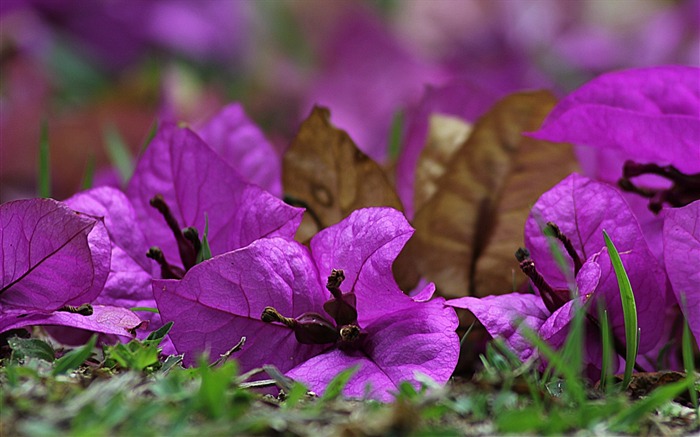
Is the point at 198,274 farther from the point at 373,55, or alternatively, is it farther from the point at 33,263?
the point at 373,55

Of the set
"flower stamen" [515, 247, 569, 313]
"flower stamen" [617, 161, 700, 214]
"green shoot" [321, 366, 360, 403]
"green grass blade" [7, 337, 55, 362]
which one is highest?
→ "flower stamen" [617, 161, 700, 214]

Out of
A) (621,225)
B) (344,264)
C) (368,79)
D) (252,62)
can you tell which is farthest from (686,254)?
(252,62)

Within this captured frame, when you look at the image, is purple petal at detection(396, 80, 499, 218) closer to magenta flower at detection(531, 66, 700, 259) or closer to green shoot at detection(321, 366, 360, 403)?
magenta flower at detection(531, 66, 700, 259)

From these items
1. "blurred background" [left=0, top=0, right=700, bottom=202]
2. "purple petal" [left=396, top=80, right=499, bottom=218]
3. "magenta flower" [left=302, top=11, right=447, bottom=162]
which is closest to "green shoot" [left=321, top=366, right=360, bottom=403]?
"purple petal" [left=396, top=80, right=499, bottom=218]

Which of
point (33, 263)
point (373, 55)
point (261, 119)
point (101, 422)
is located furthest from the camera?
point (261, 119)

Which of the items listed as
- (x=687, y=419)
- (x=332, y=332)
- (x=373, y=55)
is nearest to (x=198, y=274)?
(x=332, y=332)

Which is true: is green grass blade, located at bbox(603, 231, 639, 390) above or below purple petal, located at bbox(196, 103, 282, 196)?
below
